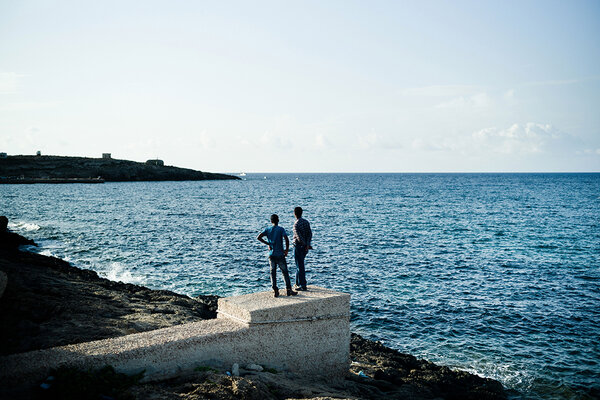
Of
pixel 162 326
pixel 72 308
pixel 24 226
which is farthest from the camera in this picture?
pixel 24 226

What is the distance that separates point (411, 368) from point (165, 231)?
93.0ft

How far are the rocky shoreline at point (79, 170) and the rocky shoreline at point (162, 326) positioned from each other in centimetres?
10453

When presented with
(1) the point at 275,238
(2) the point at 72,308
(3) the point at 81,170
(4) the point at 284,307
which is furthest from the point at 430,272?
(3) the point at 81,170

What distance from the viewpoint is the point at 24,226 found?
3862 cm

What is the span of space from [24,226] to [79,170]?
92544mm

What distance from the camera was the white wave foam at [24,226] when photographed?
121 ft

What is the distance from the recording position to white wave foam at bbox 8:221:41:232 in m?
36.8

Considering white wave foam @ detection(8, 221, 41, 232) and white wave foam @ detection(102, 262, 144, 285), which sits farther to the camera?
white wave foam @ detection(8, 221, 41, 232)

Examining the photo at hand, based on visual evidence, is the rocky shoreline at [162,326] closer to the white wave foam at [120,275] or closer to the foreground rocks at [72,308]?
the foreground rocks at [72,308]

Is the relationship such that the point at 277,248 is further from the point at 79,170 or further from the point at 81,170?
the point at 81,170

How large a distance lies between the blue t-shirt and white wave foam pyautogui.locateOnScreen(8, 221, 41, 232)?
3360 cm

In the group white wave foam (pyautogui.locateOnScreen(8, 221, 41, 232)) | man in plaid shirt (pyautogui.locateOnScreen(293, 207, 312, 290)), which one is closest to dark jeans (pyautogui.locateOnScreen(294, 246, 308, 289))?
man in plaid shirt (pyautogui.locateOnScreen(293, 207, 312, 290))

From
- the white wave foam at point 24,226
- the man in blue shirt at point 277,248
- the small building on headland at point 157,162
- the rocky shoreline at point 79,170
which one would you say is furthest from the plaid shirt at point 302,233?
the small building on headland at point 157,162

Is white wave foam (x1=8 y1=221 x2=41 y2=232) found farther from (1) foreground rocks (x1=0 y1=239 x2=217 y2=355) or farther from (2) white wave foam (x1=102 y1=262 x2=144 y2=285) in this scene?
(1) foreground rocks (x1=0 y1=239 x2=217 y2=355)
